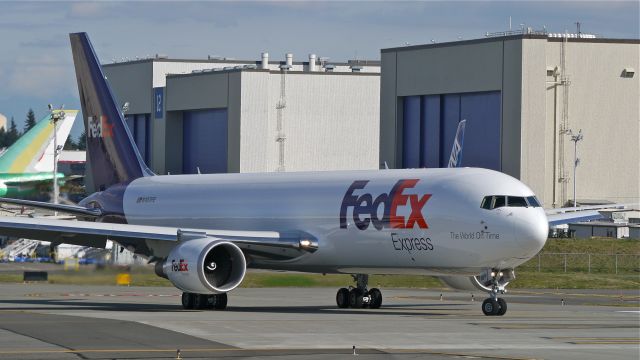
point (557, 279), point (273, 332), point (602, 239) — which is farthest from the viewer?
point (602, 239)

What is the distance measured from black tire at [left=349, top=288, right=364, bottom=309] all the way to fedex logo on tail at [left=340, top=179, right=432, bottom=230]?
290 centimetres

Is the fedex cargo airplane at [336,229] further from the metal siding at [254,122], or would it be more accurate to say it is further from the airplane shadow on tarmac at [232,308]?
the metal siding at [254,122]

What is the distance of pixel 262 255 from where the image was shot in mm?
42219

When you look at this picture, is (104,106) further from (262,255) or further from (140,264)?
(262,255)

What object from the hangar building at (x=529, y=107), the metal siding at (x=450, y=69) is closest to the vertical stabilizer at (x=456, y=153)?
the hangar building at (x=529, y=107)

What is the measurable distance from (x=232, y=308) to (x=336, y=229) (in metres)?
4.21

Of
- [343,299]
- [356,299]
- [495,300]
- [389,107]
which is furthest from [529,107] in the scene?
[495,300]

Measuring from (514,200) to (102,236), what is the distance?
1300 cm

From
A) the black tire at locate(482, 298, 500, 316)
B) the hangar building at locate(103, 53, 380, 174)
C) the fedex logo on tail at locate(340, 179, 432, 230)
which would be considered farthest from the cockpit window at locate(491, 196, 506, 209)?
the hangar building at locate(103, 53, 380, 174)

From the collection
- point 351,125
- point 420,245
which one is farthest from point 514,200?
point 351,125

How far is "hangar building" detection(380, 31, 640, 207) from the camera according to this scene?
97812 mm

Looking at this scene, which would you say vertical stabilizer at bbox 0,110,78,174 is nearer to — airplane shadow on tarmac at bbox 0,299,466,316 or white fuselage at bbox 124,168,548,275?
white fuselage at bbox 124,168,548,275

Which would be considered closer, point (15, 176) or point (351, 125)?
point (15, 176)

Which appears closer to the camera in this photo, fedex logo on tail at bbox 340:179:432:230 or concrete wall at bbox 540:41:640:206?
fedex logo on tail at bbox 340:179:432:230
